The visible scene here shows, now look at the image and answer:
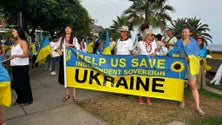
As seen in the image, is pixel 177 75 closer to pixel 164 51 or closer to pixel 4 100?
pixel 164 51

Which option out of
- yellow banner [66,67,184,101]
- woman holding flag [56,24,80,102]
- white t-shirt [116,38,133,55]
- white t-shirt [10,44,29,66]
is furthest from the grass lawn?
white t-shirt [10,44,29,66]

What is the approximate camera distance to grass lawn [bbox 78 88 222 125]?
425 centimetres

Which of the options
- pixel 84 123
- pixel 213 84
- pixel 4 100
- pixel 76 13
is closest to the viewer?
pixel 4 100

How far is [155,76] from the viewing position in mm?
5113

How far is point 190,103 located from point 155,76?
111cm

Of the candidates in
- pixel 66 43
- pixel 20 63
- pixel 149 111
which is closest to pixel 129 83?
pixel 149 111

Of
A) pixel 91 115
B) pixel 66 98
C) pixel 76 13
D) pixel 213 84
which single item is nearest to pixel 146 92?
pixel 91 115

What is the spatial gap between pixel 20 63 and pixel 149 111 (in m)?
2.93

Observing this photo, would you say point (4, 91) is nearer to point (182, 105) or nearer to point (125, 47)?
point (125, 47)

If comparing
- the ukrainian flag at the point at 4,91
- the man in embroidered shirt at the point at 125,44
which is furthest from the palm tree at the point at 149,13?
the ukrainian flag at the point at 4,91

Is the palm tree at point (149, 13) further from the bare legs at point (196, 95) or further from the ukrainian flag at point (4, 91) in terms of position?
the ukrainian flag at point (4, 91)

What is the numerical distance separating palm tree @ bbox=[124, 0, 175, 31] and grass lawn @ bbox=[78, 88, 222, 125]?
59.7ft

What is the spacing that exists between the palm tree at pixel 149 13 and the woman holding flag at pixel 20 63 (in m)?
19.1

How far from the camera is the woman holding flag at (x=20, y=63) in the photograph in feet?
15.4
